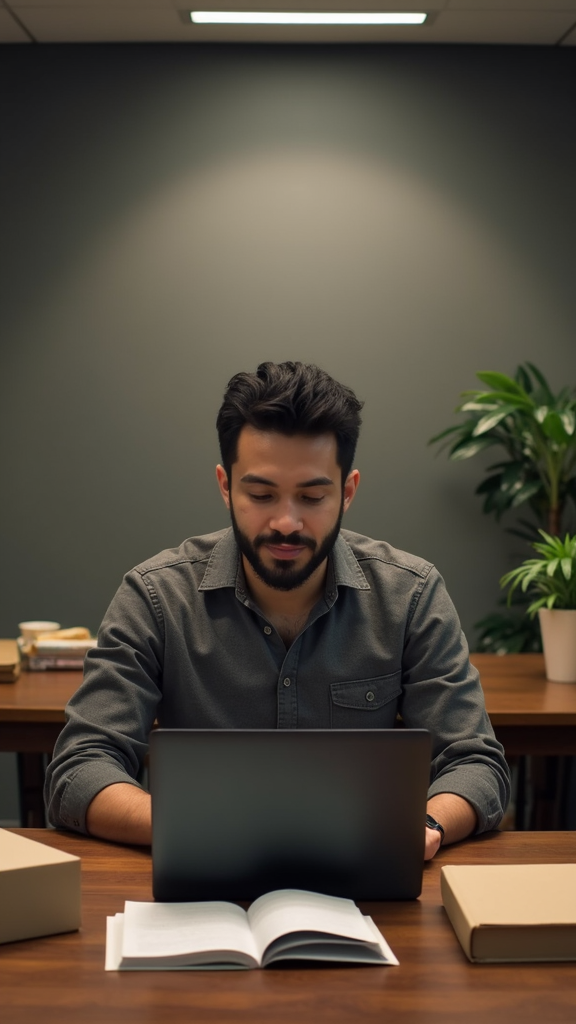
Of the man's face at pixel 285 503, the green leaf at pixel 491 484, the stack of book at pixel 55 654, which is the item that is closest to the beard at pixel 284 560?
the man's face at pixel 285 503

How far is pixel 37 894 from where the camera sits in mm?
1102

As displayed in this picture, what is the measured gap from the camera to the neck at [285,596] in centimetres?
180

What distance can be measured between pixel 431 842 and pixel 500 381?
2379 mm

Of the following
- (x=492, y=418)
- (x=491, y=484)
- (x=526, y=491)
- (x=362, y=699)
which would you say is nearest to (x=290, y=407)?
(x=362, y=699)

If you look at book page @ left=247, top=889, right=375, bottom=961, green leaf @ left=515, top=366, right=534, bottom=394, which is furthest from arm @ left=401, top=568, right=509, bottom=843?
green leaf @ left=515, top=366, right=534, bottom=394

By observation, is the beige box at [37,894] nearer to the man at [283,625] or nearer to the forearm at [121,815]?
the forearm at [121,815]

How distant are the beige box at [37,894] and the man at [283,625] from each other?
0.46 meters

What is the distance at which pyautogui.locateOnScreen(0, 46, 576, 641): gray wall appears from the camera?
149 inches

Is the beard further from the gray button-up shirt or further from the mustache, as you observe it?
the gray button-up shirt

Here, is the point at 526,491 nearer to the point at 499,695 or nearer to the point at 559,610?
the point at 559,610

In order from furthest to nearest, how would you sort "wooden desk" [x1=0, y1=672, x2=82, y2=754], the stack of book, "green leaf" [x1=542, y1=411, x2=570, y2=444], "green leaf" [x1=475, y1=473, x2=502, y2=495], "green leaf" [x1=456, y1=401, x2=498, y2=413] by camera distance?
"green leaf" [x1=475, y1=473, x2=502, y2=495]
"green leaf" [x1=456, y1=401, x2=498, y2=413]
"green leaf" [x1=542, y1=411, x2=570, y2=444]
the stack of book
"wooden desk" [x1=0, y1=672, x2=82, y2=754]

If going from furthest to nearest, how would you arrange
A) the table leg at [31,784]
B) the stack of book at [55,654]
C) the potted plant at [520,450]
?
the potted plant at [520,450] → the stack of book at [55,654] → the table leg at [31,784]

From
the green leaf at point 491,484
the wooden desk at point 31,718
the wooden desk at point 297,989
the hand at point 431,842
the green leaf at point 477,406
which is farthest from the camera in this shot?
the green leaf at point 491,484

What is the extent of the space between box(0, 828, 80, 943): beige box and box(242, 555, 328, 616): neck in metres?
0.73
